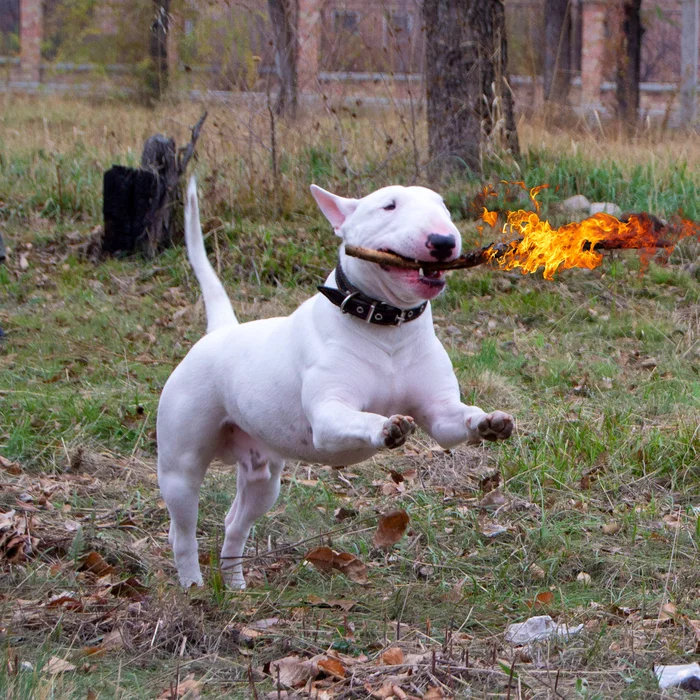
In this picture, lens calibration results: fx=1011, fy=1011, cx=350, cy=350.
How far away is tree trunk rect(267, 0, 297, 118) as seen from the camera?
933 cm

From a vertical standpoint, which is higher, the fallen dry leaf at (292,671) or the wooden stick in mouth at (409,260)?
the wooden stick in mouth at (409,260)

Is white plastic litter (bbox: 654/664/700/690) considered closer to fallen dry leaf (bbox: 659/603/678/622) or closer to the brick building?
fallen dry leaf (bbox: 659/603/678/622)

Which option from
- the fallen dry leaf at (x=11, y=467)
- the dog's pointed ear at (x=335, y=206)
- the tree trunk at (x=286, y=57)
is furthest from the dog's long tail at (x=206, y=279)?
the tree trunk at (x=286, y=57)

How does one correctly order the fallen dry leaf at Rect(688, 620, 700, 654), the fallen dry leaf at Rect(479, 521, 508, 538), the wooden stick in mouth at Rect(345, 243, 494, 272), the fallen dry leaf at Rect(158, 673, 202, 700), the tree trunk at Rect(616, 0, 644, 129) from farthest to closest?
the tree trunk at Rect(616, 0, 644, 129), the fallen dry leaf at Rect(479, 521, 508, 538), the wooden stick in mouth at Rect(345, 243, 494, 272), the fallen dry leaf at Rect(688, 620, 700, 654), the fallen dry leaf at Rect(158, 673, 202, 700)

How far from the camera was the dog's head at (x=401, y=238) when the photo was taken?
10.8 feet

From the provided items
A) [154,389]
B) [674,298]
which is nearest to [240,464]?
[154,389]

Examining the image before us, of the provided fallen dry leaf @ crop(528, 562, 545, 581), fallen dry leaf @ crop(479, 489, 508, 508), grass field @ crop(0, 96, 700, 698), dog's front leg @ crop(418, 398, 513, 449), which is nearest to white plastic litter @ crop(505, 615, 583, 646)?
grass field @ crop(0, 96, 700, 698)

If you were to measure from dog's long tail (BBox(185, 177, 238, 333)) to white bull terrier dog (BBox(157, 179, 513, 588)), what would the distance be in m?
0.24

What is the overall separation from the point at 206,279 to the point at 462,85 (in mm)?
6114

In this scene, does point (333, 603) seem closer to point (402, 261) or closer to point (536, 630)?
point (536, 630)

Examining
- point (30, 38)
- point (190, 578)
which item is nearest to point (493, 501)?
point (190, 578)

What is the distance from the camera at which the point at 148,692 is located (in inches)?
112

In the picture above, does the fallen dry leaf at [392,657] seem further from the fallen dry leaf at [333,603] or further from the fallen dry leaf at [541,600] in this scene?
the fallen dry leaf at [541,600]

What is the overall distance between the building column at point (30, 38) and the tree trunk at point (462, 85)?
23428 mm
